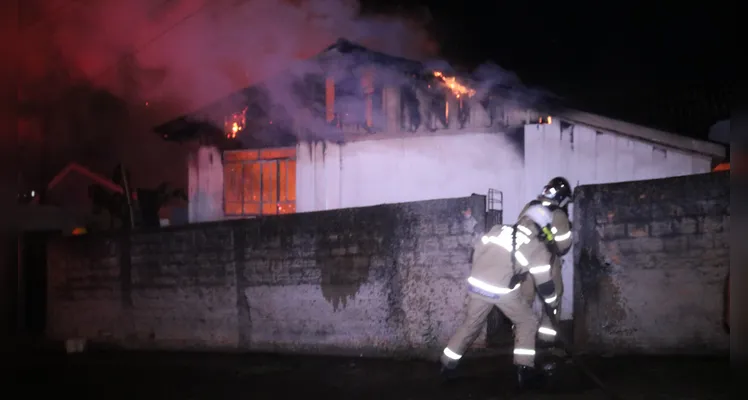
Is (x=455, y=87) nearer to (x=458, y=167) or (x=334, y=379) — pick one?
(x=458, y=167)

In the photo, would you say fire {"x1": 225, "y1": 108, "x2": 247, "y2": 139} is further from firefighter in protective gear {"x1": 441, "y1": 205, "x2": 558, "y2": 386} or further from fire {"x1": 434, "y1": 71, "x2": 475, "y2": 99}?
firefighter in protective gear {"x1": 441, "y1": 205, "x2": 558, "y2": 386}

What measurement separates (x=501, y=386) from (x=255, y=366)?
9.54 ft

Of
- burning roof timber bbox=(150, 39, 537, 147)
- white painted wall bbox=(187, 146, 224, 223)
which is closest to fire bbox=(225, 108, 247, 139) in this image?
burning roof timber bbox=(150, 39, 537, 147)

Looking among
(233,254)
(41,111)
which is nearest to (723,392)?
(233,254)

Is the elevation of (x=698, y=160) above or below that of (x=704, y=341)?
above

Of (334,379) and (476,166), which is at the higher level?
(476,166)

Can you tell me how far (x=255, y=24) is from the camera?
9148 millimetres

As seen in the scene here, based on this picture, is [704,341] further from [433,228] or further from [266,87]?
[266,87]

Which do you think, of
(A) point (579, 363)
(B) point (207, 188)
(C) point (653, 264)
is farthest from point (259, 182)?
(C) point (653, 264)

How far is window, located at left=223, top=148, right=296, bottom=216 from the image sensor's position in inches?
425

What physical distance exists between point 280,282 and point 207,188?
4646 millimetres

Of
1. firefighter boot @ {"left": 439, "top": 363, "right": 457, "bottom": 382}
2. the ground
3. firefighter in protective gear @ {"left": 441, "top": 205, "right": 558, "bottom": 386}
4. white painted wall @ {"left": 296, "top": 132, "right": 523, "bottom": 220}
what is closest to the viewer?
the ground

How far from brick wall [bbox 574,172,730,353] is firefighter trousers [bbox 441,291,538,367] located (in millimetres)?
1351

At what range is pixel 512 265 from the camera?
5.12 meters
